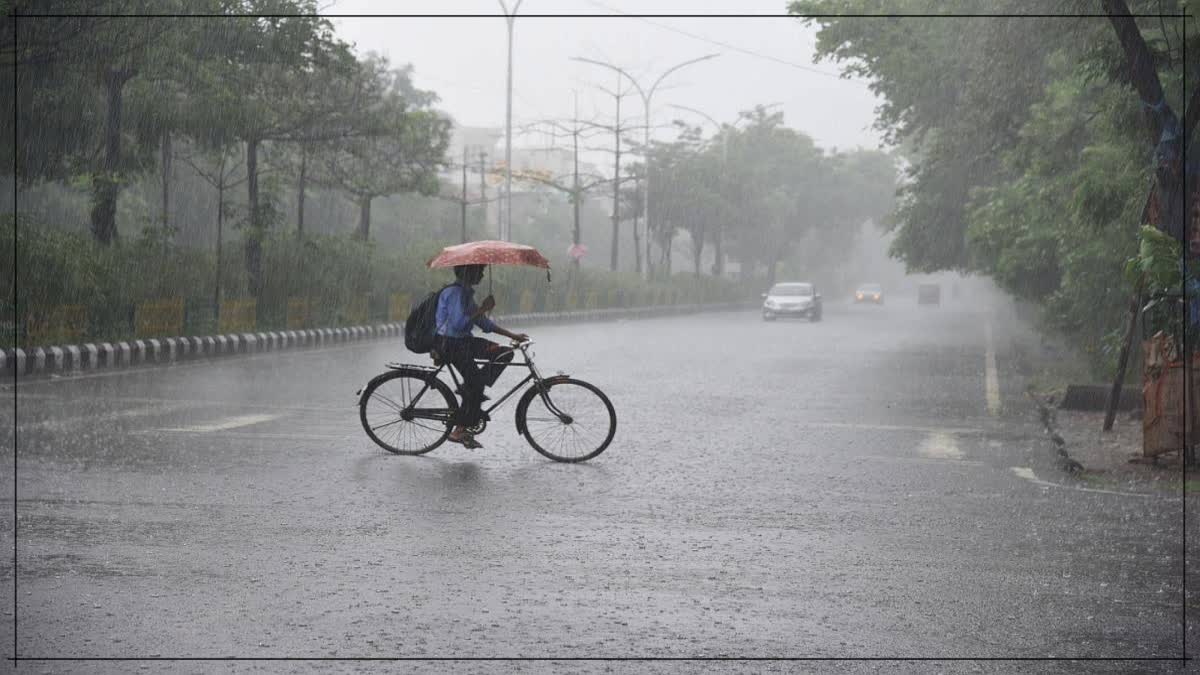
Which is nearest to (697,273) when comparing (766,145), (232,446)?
(766,145)

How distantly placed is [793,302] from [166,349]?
103ft

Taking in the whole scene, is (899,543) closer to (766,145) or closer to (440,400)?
(440,400)

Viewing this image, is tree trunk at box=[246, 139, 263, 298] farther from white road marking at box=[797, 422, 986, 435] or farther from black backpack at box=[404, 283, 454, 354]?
black backpack at box=[404, 283, 454, 354]

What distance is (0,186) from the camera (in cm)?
4009

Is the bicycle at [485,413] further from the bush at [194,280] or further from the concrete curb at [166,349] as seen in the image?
the bush at [194,280]

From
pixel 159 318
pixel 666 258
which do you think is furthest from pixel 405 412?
pixel 666 258

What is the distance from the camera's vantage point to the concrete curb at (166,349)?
765 inches

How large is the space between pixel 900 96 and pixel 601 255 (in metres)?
80.0

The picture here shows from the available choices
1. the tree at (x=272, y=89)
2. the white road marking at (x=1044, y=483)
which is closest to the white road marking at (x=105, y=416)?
the white road marking at (x=1044, y=483)

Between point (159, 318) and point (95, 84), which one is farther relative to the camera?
point (95, 84)

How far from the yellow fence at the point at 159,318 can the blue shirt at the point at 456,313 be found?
14.4 meters

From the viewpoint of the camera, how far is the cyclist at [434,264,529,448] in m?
11.1

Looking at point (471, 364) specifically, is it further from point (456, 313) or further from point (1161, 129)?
point (1161, 129)

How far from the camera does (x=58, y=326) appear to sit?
2153cm
